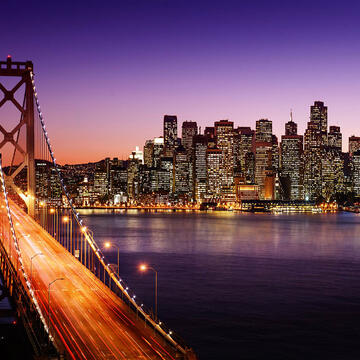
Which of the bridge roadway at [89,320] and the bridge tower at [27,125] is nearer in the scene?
the bridge roadway at [89,320]

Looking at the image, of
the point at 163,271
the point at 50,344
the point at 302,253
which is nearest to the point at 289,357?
the point at 50,344

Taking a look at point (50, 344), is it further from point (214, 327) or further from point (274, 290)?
point (274, 290)

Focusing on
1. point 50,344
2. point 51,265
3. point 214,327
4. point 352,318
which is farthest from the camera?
point 51,265

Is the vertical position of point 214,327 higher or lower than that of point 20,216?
lower

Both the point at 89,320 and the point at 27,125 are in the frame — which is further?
the point at 27,125

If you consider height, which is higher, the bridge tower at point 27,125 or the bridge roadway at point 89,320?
the bridge tower at point 27,125

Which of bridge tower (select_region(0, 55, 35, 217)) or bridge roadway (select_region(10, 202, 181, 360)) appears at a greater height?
bridge tower (select_region(0, 55, 35, 217))

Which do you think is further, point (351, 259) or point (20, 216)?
point (351, 259)

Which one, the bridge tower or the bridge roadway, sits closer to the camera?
the bridge roadway
